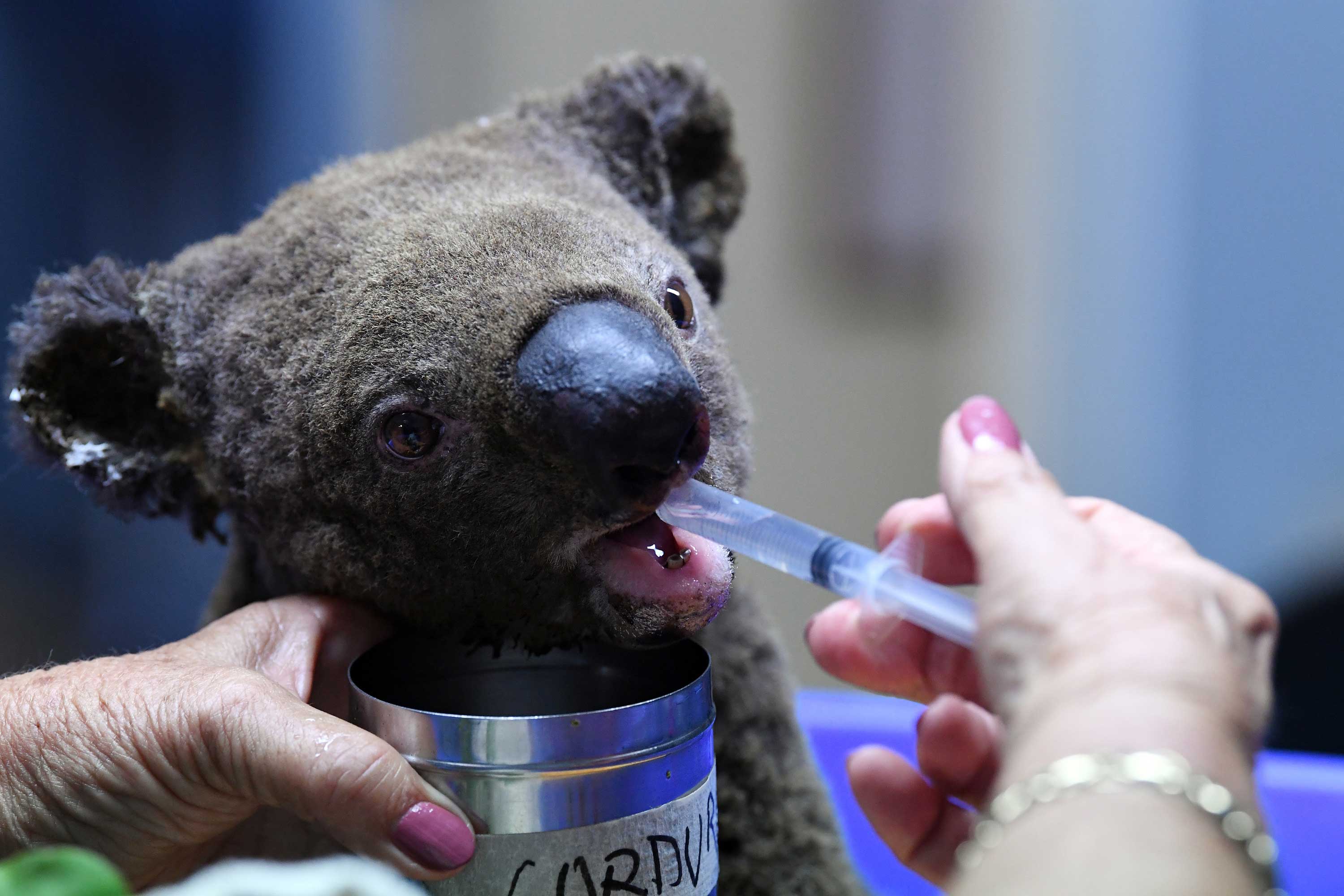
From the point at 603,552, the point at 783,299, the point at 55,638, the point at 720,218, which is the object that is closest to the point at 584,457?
the point at 603,552

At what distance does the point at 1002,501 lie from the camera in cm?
59

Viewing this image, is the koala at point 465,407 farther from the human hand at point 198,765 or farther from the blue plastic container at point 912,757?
the blue plastic container at point 912,757

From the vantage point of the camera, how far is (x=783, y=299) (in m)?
2.59

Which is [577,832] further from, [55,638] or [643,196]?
[55,638]

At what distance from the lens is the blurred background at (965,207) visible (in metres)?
1.75

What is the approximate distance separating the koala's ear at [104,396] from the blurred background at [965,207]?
0.67 m

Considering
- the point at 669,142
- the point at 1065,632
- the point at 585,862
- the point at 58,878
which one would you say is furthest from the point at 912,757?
the point at 58,878

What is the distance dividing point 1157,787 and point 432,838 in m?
0.38

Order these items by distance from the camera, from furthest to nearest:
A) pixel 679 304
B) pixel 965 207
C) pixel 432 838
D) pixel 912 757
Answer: pixel 965 207
pixel 912 757
pixel 679 304
pixel 432 838

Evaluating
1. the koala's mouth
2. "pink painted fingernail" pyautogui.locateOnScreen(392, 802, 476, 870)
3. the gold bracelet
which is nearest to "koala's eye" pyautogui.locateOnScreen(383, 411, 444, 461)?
the koala's mouth

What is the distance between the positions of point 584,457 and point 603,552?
0.11 meters

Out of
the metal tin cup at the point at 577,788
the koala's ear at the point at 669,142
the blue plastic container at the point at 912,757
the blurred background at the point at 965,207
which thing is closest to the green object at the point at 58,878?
the metal tin cup at the point at 577,788

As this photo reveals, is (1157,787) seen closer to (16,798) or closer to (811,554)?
(811,554)

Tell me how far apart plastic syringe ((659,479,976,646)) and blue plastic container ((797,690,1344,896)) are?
55 cm
